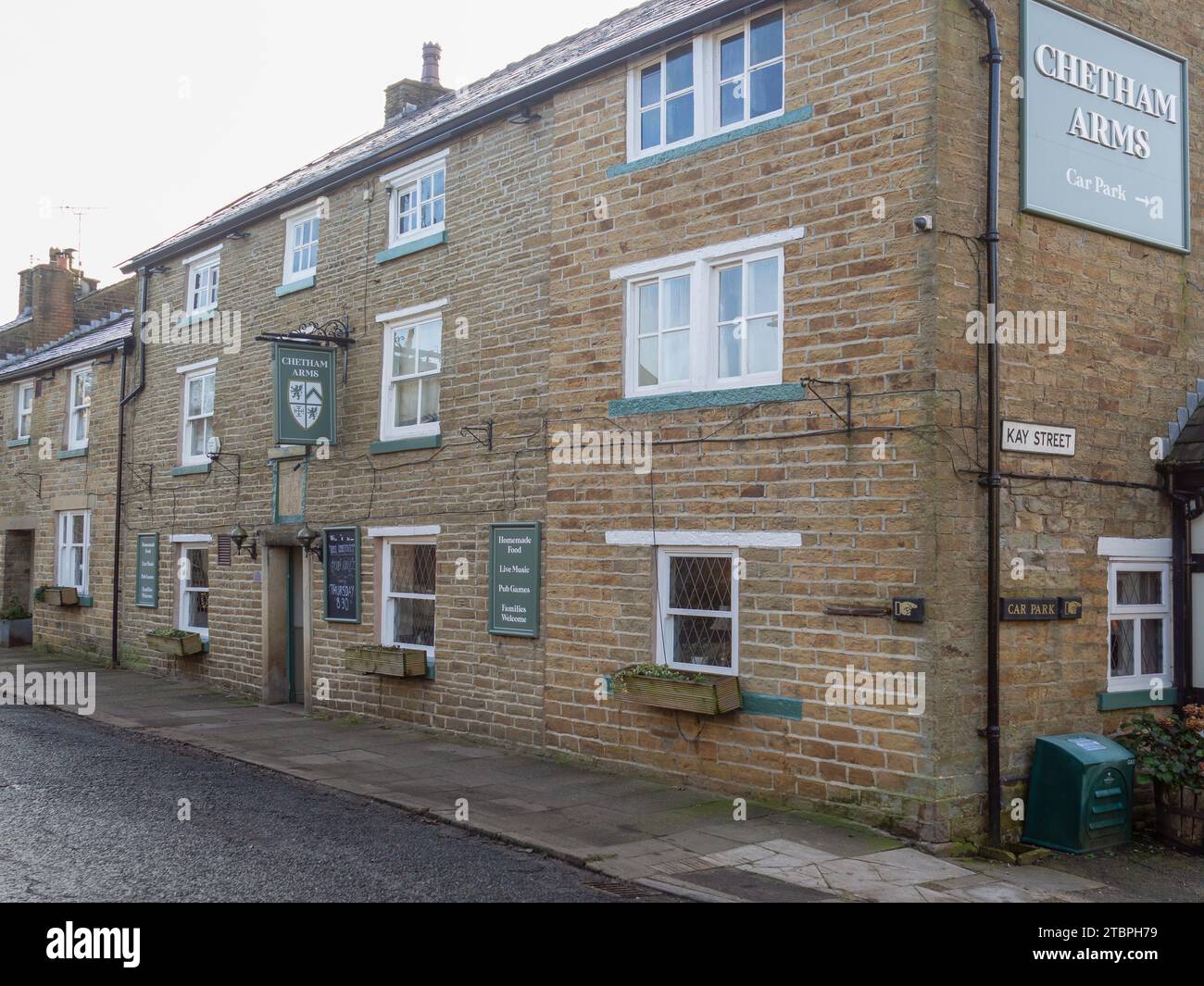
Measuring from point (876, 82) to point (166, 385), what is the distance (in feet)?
45.0

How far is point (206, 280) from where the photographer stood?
19.1m

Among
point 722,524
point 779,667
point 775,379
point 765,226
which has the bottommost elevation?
point 779,667

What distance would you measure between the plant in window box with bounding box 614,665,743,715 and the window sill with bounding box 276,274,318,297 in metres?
7.98

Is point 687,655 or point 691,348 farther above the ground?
point 691,348

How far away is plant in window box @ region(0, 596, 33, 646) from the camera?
24312mm

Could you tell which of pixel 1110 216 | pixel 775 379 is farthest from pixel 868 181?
pixel 1110 216

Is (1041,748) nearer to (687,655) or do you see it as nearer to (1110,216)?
(687,655)

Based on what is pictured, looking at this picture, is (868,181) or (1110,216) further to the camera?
(1110,216)

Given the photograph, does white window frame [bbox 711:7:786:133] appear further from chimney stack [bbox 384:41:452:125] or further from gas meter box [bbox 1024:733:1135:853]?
chimney stack [bbox 384:41:452:125]

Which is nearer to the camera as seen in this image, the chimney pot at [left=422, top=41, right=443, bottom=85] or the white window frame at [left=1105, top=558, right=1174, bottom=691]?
the white window frame at [left=1105, top=558, right=1174, bottom=691]

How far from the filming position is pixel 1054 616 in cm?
968

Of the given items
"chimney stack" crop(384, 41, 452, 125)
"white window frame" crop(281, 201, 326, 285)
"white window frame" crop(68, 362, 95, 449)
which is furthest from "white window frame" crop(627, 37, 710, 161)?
"white window frame" crop(68, 362, 95, 449)

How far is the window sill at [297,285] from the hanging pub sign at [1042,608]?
10.5 meters

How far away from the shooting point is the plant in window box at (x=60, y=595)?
21719mm
